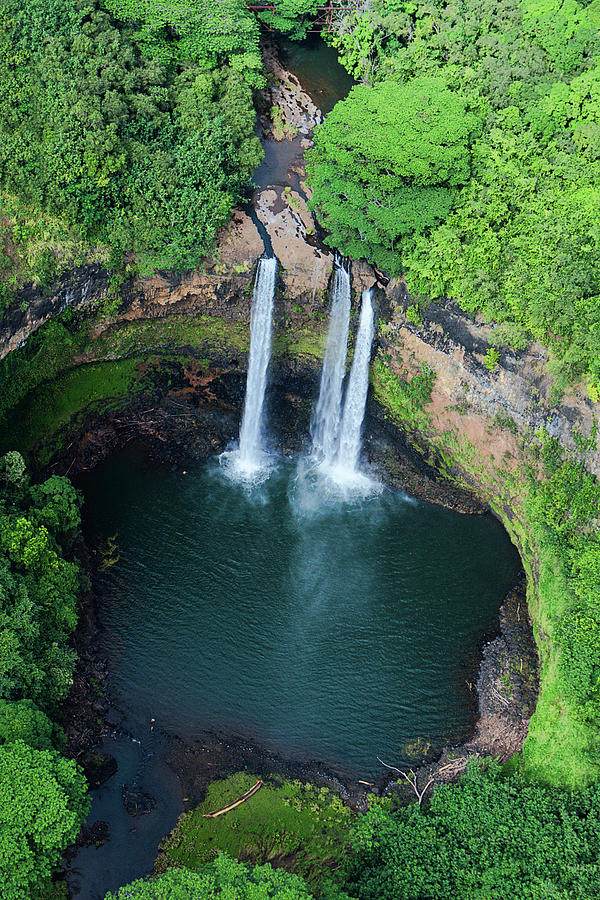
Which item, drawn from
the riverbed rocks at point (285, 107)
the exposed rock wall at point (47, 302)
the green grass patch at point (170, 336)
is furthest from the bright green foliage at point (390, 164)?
the exposed rock wall at point (47, 302)

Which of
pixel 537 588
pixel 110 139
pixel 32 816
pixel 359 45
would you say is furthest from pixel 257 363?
pixel 32 816

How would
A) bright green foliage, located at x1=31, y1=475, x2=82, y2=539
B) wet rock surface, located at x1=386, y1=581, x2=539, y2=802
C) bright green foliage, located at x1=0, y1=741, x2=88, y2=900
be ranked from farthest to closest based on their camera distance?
bright green foliage, located at x1=31, y1=475, x2=82, y2=539, wet rock surface, located at x1=386, y1=581, x2=539, y2=802, bright green foliage, located at x1=0, y1=741, x2=88, y2=900

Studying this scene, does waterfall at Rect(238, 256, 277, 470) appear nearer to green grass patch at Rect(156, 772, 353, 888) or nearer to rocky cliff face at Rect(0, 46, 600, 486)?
rocky cliff face at Rect(0, 46, 600, 486)

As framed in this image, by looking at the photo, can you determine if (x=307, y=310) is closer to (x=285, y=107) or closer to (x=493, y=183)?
(x=493, y=183)

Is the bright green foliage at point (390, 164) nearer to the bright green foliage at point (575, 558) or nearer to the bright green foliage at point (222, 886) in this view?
the bright green foliage at point (575, 558)

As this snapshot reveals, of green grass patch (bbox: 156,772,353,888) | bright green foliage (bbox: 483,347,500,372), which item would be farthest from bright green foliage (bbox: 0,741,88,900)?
bright green foliage (bbox: 483,347,500,372)

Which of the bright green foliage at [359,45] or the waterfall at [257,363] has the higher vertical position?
the bright green foliage at [359,45]
